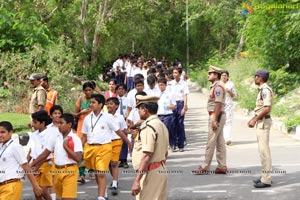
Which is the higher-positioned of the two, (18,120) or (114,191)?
(18,120)

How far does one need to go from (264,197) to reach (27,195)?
355 centimetres

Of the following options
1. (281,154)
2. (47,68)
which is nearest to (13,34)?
(47,68)

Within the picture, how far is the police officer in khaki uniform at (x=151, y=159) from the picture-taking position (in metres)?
6.34

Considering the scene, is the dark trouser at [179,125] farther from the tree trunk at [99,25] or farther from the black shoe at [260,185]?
the tree trunk at [99,25]

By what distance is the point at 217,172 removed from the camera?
1053 centimetres

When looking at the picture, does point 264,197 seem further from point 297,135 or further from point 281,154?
point 297,135

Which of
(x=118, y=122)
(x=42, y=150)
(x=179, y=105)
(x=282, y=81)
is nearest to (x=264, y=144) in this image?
(x=118, y=122)

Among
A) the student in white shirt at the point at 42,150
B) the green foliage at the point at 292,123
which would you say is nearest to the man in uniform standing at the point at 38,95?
the student in white shirt at the point at 42,150

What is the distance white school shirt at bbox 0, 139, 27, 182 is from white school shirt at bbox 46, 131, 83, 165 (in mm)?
714

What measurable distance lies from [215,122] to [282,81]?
11.4 meters

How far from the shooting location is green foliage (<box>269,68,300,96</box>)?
20652 mm

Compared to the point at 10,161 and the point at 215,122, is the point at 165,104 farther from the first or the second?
the point at 10,161

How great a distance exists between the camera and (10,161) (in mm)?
6773

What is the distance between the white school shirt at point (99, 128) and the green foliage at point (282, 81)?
12907mm
